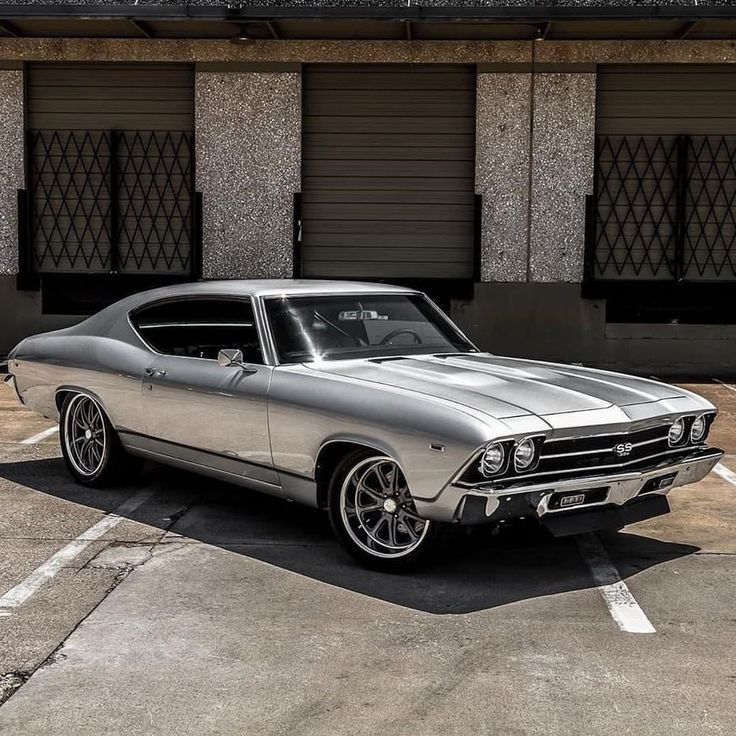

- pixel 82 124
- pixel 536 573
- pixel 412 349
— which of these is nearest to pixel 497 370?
pixel 412 349

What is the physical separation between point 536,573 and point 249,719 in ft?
7.12

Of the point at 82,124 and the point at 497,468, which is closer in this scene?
the point at 497,468

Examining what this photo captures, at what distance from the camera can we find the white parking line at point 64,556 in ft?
17.4

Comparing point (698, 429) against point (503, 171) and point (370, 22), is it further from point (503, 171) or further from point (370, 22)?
point (503, 171)

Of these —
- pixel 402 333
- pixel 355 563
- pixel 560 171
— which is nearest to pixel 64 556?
pixel 355 563

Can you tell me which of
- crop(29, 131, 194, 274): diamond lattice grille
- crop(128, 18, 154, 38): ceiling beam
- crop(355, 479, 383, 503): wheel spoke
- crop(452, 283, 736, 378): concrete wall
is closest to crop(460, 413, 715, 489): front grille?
crop(355, 479, 383, 503): wheel spoke

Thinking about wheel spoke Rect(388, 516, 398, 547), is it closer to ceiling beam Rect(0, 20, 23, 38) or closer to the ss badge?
the ss badge

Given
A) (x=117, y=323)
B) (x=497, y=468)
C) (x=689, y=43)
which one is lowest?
(x=497, y=468)

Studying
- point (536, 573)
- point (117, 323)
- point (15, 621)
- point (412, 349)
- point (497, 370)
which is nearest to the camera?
point (15, 621)

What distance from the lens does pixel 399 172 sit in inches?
565

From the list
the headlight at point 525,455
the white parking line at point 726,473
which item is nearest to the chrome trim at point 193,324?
the headlight at point 525,455

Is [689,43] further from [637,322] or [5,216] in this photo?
[5,216]

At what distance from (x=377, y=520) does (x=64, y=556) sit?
161cm

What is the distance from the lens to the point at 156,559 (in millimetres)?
5992
